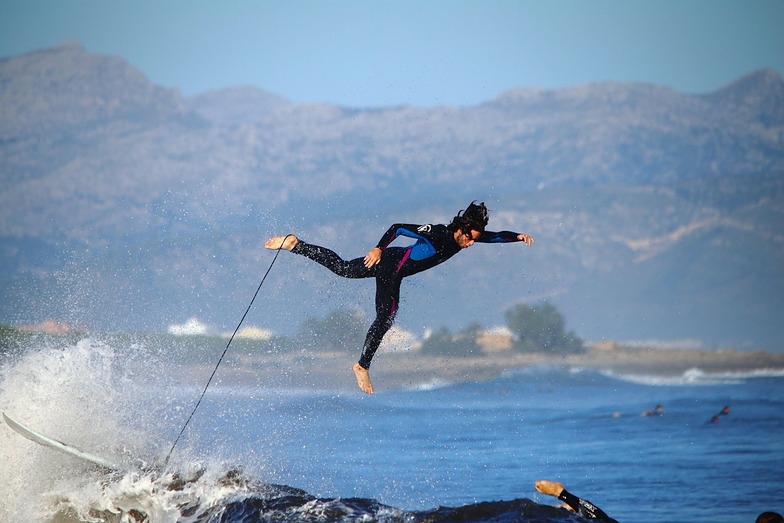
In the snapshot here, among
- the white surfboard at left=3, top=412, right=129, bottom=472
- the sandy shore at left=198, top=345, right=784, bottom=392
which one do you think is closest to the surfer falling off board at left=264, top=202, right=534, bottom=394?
the white surfboard at left=3, top=412, right=129, bottom=472

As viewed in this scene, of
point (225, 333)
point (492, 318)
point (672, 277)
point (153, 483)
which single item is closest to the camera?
point (153, 483)

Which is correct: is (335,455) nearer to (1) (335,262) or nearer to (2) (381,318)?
(2) (381,318)

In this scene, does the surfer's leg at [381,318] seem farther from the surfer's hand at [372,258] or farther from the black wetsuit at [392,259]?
the surfer's hand at [372,258]

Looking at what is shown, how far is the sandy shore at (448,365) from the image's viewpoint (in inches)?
1278

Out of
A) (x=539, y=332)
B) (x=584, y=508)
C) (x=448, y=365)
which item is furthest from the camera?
(x=539, y=332)

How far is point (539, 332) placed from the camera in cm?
5769

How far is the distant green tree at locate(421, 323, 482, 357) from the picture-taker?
162ft

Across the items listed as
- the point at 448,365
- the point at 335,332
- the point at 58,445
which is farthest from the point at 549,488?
the point at 448,365

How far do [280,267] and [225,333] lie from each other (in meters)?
13.2

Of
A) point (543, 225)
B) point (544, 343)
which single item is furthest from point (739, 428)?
point (543, 225)

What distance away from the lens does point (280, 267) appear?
52.5 metres

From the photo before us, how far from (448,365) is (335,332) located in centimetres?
978

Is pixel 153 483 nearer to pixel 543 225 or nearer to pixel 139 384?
pixel 139 384

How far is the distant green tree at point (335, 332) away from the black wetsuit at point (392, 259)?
910 inches
